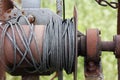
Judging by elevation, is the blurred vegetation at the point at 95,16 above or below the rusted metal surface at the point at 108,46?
above

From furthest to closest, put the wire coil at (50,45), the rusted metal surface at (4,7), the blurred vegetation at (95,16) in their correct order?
1. the blurred vegetation at (95,16)
2. the rusted metal surface at (4,7)
3. the wire coil at (50,45)

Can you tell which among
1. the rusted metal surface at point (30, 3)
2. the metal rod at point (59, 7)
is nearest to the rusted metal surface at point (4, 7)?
the rusted metal surface at point (30, 3)

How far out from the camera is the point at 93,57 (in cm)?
157

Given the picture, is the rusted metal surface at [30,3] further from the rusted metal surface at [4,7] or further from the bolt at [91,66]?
the bolt at [91,66]

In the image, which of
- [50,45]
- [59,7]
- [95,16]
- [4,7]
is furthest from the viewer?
[95,16]

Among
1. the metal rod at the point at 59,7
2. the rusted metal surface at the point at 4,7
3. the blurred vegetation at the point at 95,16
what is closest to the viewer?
the rusted metal surface at the point at 4,7

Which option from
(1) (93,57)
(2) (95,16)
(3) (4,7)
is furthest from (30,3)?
(2) (95,16)

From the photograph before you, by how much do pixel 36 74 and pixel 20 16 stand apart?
0.88 feet

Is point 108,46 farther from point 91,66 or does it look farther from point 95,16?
point 95,16

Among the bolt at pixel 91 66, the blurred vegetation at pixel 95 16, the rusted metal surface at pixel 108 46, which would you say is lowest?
the bolt at pixel 91 66

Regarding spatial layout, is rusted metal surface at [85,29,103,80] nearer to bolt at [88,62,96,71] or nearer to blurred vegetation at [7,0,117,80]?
bolt at [88,62,96,71]

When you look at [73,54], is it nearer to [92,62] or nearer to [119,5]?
[92,62]

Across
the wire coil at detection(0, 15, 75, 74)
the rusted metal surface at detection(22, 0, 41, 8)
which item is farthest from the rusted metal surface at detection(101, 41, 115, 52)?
the rusted metal surface at detection(22, 0, 41, 8)

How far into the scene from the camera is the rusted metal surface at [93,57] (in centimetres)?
155
